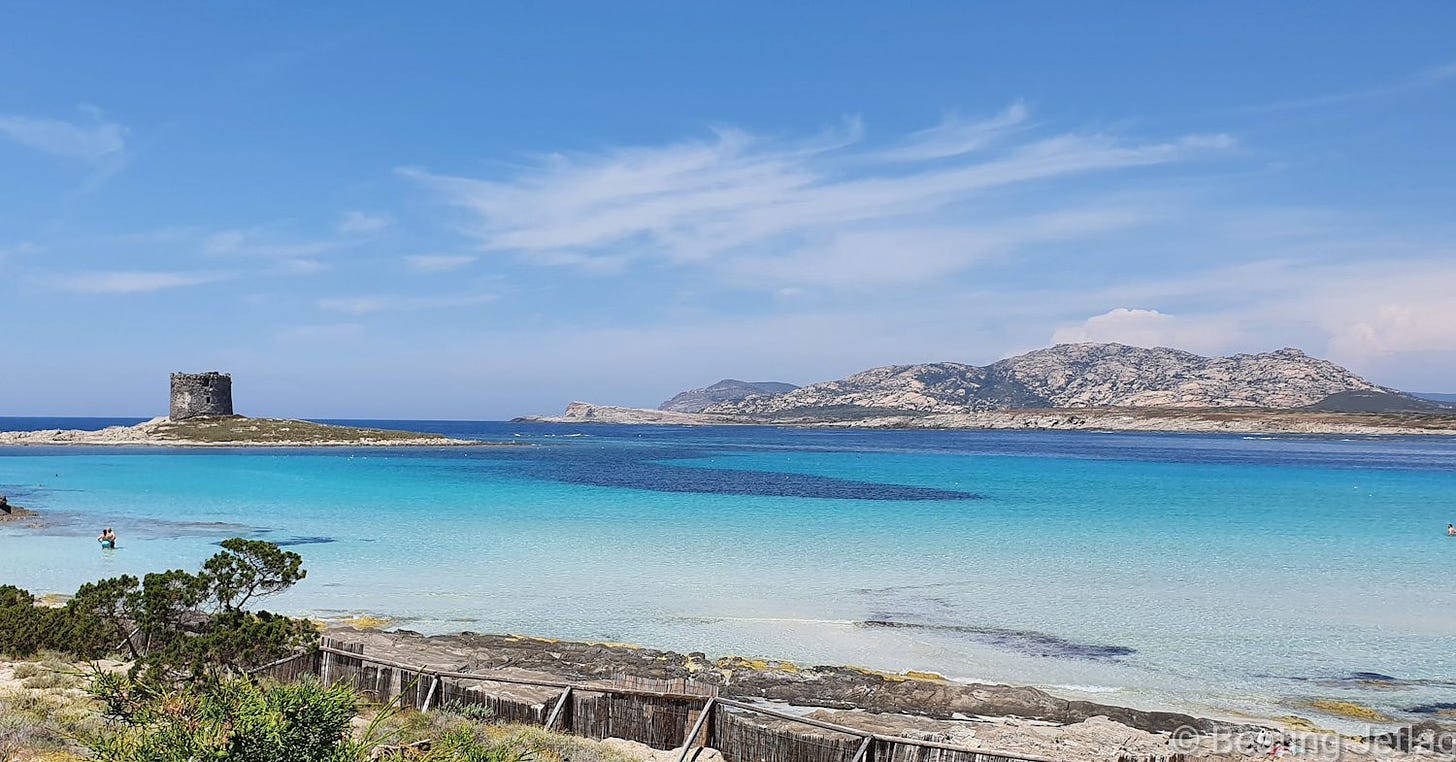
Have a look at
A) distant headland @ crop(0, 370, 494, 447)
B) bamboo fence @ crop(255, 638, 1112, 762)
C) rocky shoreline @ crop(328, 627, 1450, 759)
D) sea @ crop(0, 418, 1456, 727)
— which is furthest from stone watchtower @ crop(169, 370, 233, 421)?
bamboo fence @ crop(255, 638, 1112, 762)

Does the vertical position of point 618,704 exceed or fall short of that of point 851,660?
it exceeds it

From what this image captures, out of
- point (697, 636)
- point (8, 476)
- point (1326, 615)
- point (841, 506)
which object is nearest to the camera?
point (697, 636)

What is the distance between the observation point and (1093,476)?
5712cm

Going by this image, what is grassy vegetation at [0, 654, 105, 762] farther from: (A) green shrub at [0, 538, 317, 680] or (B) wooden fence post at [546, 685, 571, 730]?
(B) wooden fence post at [546, 685, 571, 730]

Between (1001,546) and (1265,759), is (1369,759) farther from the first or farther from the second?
(1001,546)

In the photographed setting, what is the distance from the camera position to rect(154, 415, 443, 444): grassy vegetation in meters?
88.8

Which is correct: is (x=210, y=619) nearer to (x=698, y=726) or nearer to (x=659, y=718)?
(x=659, y=718)

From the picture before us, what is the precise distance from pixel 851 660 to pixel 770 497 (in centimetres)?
2885

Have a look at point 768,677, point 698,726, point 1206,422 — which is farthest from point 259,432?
point 1206,422

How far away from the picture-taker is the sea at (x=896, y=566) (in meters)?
15.2

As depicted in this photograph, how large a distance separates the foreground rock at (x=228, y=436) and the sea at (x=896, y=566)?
36.4 m

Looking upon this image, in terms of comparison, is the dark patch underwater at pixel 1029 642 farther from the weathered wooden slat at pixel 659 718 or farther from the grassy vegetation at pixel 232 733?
the grassy vegetation at pixel 232 733

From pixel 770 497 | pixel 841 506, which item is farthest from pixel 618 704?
pixel 770 497

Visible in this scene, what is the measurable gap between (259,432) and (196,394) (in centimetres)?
1021
